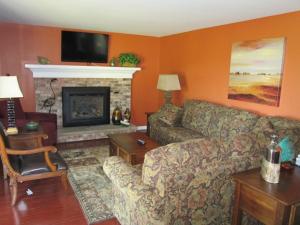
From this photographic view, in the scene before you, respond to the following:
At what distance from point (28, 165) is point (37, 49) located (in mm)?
3151

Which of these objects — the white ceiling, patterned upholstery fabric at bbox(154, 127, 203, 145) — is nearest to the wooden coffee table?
patterned upholstery fabric at bbox(154, 127, 203, 145)

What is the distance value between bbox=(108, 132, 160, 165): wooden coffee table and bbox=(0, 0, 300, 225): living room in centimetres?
7

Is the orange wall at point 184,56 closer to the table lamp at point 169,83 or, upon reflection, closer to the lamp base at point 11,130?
the table lamp at point 169,83

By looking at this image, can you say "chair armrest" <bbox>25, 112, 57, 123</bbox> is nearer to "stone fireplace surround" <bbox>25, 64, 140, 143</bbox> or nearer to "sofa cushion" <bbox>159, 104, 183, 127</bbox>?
"stone fireplace surround" <bbox>25, 64, 140, 143</bbox>

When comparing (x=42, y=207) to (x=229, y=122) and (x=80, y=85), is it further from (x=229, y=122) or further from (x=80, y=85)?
(x=80, y=85)

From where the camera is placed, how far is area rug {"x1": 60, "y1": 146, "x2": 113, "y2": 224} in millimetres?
2877

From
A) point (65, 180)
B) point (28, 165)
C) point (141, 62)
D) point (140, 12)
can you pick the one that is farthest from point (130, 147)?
point (141, 62)

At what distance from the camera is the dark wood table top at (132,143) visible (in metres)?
3.54

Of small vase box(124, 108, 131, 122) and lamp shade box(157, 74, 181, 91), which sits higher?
lamp shade box(157, 74, 181, 91)

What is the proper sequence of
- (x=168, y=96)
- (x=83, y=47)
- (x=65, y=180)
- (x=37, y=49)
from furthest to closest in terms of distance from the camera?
(x=168, y=96) < (x=83, y=47) < (x=37, y=49) < (x=65, y=180)

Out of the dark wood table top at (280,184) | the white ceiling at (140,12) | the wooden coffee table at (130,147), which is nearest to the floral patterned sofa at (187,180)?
the dark wood table top at (280,184)

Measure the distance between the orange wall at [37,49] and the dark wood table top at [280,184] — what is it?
4734mm

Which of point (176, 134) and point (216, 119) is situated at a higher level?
point (216, 119)

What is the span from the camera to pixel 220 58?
4.76 m
